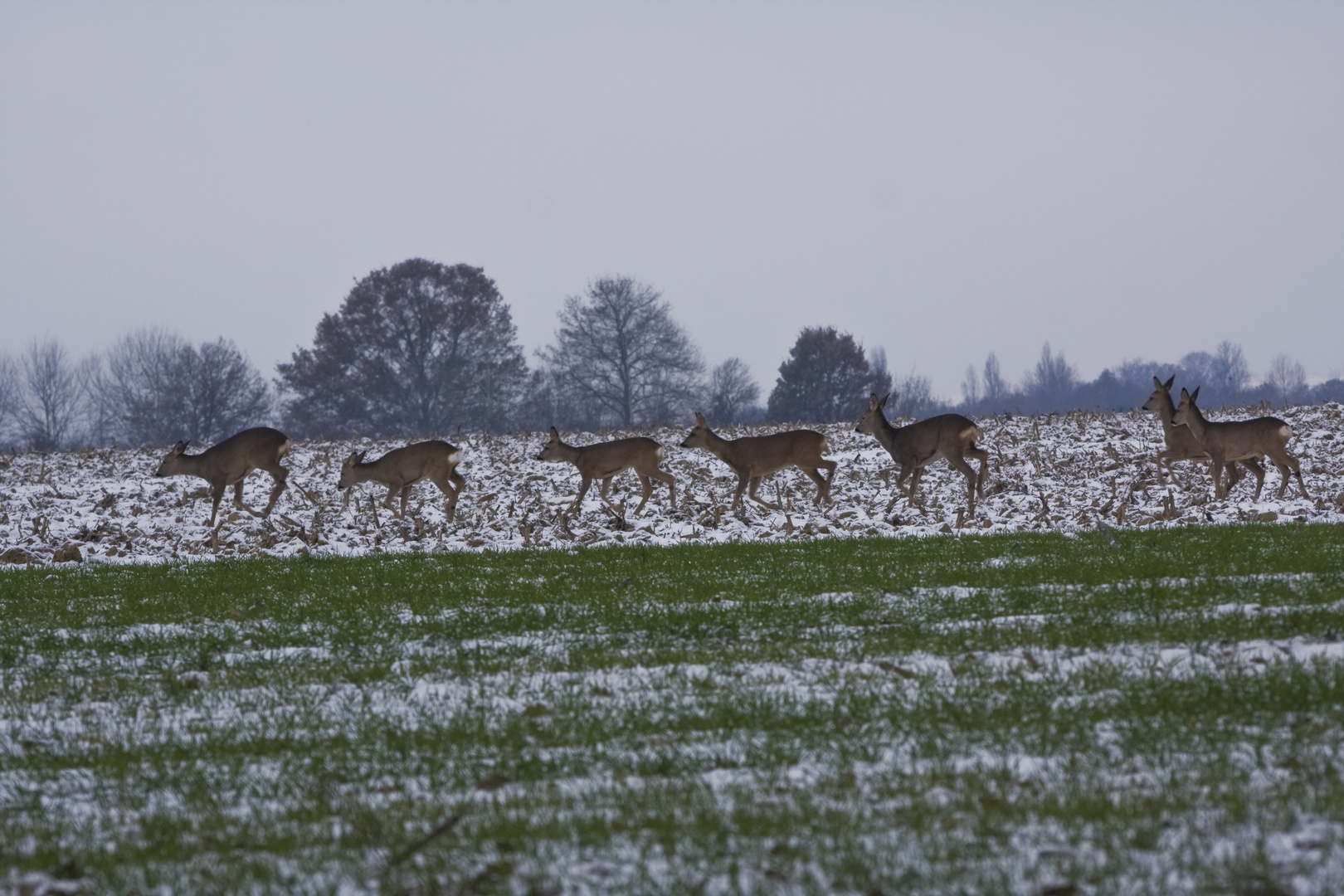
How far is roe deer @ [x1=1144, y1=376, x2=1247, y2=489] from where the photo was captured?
1945 centimetres

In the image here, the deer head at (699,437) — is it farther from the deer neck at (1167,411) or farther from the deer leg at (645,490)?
the deer neck at (1167,411)

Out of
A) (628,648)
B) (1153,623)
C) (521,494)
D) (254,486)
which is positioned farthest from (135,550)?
(1153,623)

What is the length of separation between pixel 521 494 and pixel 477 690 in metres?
17.0

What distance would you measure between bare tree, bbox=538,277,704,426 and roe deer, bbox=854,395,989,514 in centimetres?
3762

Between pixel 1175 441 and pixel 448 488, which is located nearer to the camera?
pixel 1175 441

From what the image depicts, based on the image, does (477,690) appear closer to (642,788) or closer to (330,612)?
(642,788)

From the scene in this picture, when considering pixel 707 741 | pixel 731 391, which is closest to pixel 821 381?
pixel 731 391

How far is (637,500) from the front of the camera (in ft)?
72.6

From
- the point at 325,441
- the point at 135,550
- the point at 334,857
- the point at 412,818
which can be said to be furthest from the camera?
the point at 325,441

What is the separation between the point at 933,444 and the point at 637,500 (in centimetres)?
542

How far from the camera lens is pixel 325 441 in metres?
34.8

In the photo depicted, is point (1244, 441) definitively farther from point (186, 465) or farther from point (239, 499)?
point (186, 465)

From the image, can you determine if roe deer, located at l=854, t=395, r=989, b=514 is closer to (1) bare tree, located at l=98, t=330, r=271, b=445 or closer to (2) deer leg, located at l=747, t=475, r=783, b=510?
(2) deer leg, located at l=747, t=475, r=783, b=510

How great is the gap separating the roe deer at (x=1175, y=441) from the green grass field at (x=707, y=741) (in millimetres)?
11066
